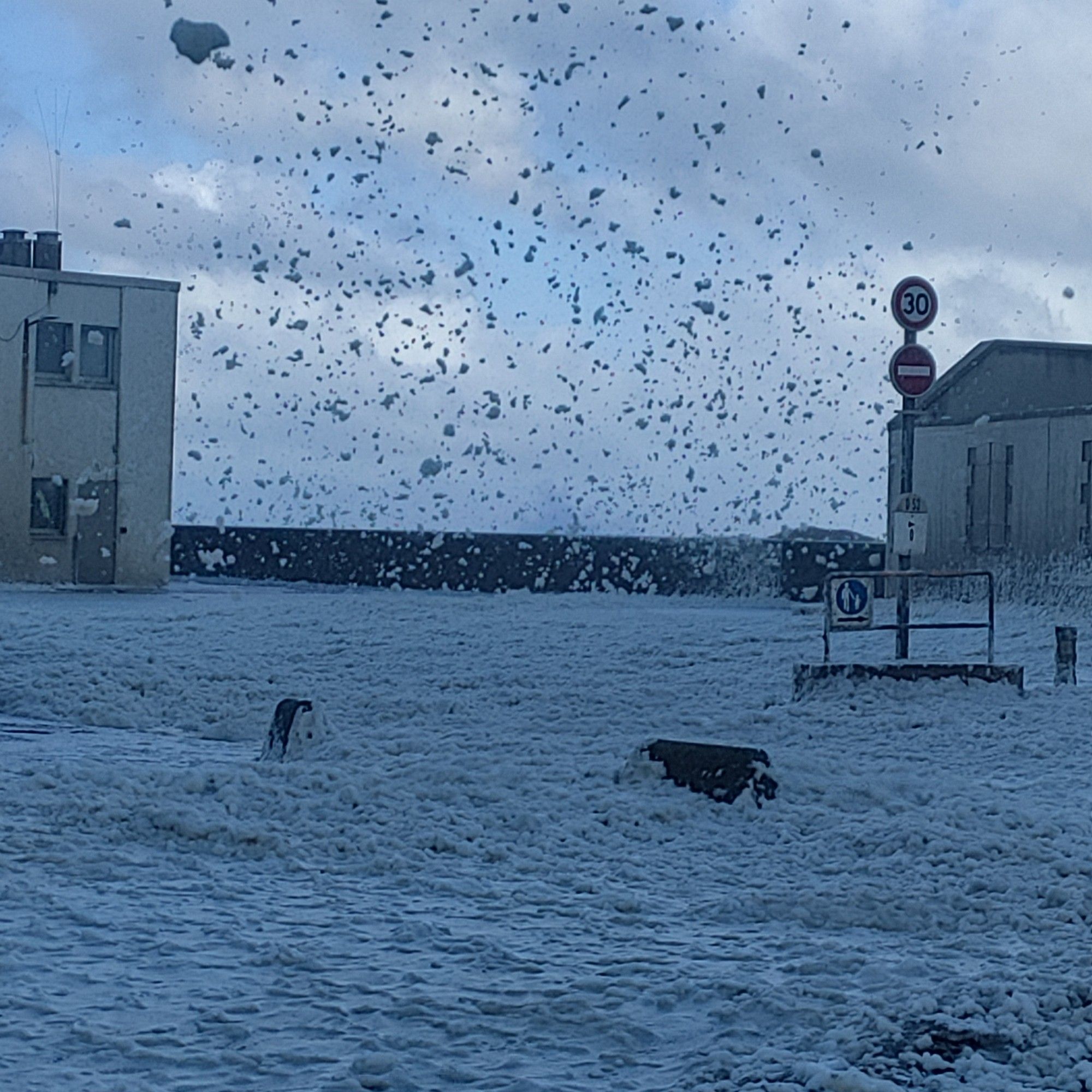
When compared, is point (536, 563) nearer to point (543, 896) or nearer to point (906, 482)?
point (906, 482)

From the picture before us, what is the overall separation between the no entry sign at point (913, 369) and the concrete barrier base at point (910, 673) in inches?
105

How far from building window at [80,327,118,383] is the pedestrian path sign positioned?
87.0 feet

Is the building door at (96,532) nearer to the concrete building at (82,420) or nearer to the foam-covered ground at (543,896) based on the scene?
the concrete building at (82,420)

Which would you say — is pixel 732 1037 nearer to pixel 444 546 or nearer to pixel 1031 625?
pixel 1031 625

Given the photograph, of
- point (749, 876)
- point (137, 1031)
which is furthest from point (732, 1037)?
point (749, 876)

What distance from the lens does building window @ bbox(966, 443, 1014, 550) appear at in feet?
94.5

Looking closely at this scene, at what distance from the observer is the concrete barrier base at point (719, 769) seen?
9836 millimetres

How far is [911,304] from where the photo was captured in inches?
659

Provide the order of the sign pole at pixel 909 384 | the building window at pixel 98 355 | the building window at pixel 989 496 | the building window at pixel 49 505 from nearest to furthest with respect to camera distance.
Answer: the sign pole at pixel 909 384 < the building window at pixel 989 496 < the building window at pixel 49 505 < the building window at pixel 98 355

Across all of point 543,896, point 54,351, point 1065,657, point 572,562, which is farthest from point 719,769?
point 54,351

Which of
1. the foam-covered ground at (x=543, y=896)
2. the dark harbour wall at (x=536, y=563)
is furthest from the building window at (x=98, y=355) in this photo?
the foam-covered ground at (x=543, y=896)

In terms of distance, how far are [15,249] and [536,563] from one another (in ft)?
43.6

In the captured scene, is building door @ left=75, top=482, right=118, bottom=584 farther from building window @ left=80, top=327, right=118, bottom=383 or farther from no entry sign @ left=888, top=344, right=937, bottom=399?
no entry sign @ left=888, top=344, right=937, bottom=399

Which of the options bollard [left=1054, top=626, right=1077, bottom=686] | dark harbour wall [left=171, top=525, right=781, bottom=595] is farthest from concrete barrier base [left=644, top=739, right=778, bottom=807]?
dark harbour wall [left=171, top=525, right=781, bottom=595]
